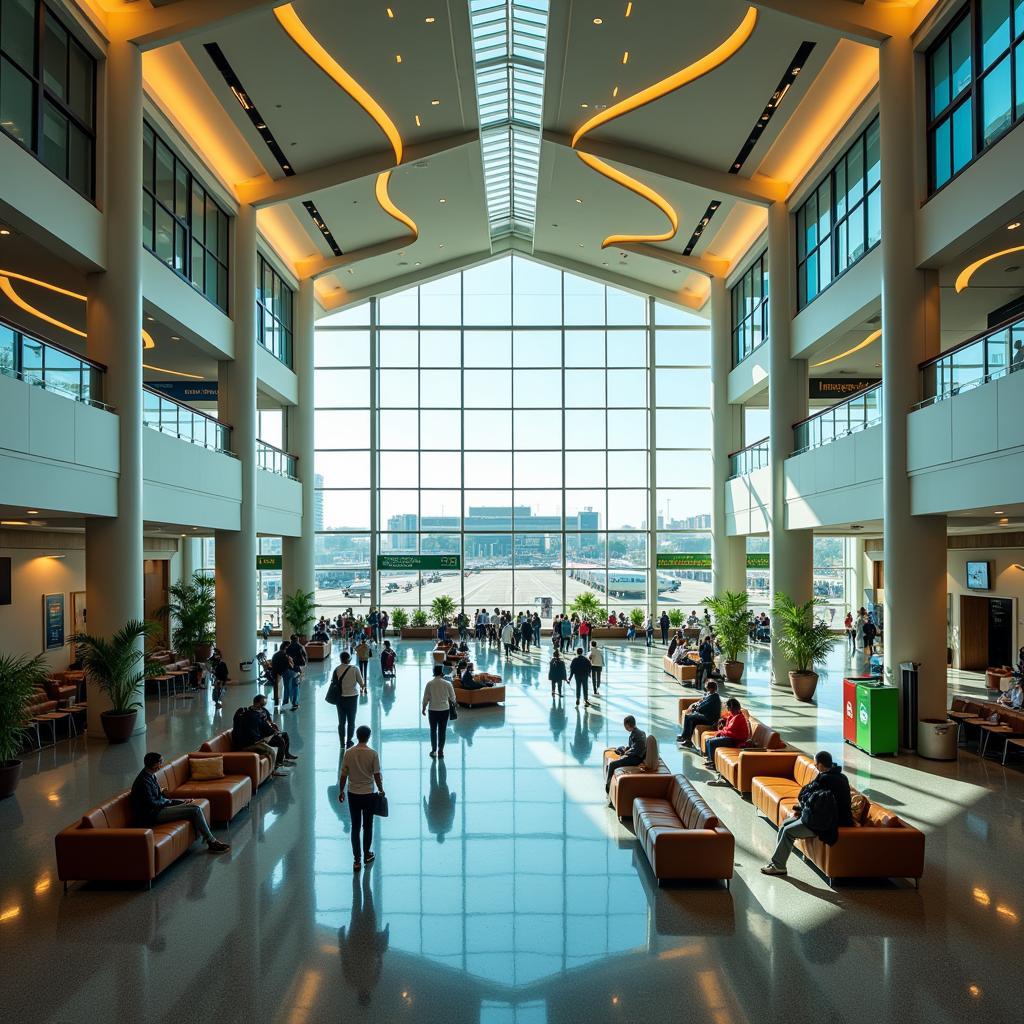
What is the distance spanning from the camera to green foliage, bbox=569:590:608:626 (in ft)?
97.7

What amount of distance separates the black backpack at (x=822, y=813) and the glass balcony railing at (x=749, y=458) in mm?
15284

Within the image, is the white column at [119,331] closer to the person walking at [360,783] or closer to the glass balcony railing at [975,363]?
the person walking at [360,783]

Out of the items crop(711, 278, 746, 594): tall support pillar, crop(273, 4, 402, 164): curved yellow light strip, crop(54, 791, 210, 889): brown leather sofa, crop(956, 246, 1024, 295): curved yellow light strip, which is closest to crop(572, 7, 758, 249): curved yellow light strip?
crop(711, 278, 746, 594): tall support pillar

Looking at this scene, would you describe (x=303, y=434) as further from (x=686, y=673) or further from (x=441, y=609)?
(x=686, y=673)

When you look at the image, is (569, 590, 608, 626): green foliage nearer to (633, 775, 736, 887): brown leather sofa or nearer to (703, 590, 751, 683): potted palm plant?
(703, 590, 751, 683): potted palm plant

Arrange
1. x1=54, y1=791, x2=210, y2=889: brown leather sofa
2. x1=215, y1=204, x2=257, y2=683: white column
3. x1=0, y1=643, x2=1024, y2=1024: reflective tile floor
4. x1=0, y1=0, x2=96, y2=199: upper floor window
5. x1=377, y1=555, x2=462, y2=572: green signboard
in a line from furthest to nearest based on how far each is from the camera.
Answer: x1=377, y1=555, x2=462, y2=572: green signboard, x1=215, y1=204, x2=257, y2=683: white column, x1=0, y1=0, x2=96, y2=199: upper floor window, x1=54, y1=791, x2=210, y2=889: brown leather sofa, x1=0, y1=643, x2=1024, y2=1024: reflective tile floor

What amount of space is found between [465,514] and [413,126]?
15686 mm

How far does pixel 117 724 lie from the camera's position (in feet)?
44.3

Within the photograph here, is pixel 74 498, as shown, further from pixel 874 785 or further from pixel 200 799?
pixel 874 785

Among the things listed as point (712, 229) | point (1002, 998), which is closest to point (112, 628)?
point (1002, 998)

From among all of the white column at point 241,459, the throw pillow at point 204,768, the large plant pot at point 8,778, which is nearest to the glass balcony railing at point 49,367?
the large plant pot at point 8,778

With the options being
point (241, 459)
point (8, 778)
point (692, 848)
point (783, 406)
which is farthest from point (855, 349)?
point (8, 778)

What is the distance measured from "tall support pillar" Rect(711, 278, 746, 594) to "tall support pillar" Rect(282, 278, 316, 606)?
13.4 metres

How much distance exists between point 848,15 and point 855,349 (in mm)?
9529
